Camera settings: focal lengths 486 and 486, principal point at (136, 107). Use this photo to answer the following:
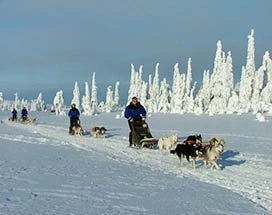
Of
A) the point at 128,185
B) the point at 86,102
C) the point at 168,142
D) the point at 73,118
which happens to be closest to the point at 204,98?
the point at 86,102

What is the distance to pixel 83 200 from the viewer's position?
7.23 m

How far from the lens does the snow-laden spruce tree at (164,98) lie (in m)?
90.2

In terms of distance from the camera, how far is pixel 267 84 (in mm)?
62188

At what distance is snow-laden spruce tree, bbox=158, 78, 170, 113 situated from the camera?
90.2 m

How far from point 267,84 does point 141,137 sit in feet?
156

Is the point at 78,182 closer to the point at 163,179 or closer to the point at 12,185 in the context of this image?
the point at 12,185

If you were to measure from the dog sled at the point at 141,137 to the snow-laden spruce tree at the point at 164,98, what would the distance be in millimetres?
70898

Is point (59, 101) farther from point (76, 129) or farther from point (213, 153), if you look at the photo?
point (213, 153)

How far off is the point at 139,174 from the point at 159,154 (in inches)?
199

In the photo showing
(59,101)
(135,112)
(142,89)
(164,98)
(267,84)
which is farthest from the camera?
(59,101)

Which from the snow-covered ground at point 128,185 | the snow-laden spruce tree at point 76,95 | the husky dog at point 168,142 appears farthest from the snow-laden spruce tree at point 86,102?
the snow-covered ground at point 128,185

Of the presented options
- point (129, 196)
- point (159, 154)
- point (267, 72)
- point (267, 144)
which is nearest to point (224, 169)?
point (159, 154)

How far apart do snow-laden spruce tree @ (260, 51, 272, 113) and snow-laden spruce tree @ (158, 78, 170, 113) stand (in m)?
27.9

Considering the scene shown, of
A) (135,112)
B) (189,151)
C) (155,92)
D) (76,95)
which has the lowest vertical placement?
(189,151)
